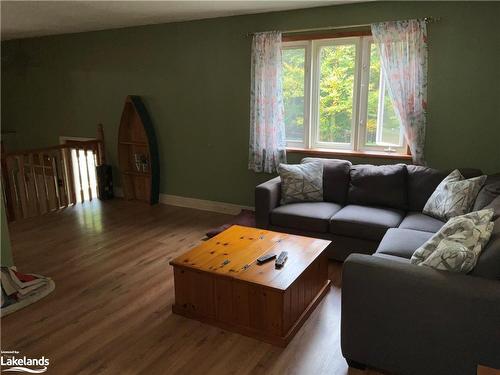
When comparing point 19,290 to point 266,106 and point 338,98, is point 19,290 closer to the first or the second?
point 266,106

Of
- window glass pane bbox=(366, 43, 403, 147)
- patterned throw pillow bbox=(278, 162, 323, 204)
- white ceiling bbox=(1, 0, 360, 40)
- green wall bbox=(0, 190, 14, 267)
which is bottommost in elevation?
green wall bbox=(0, 190, 14, 267)

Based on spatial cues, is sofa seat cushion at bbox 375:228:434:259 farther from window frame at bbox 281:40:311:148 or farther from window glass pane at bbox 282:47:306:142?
window glass pane at bbox 282:47:306:142

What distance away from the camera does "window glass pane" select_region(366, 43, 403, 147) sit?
13.1 ft

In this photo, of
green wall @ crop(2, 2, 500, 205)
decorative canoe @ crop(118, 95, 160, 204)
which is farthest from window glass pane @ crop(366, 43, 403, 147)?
decorative canoe @ crop(118, 95, 160, 204)

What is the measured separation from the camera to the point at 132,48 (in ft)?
17.3

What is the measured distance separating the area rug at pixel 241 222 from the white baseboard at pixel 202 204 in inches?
9.8

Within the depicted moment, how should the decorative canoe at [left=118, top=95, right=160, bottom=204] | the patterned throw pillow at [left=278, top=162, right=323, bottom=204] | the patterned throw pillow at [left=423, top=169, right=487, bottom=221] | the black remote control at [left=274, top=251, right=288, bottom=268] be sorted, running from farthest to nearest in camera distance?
the decorative canoe at [left=118, top=95, right=160, bottom=204]
the patterned throw pillow at [left=278, top=162, right=323, bottom=204]
the patterned throw pillow at [left=423, top=169, right=487, bottom=221]
the black remote control at [left=274, top=251, right=288, bottom=268]

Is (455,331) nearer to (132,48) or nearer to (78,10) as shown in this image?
(78,10)

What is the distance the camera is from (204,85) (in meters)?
4.89

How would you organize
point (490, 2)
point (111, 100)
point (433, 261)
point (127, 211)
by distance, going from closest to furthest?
point (433, 261)
point (490, 2)
point (127, 211)
point (111, 100)

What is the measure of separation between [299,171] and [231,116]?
134 centimetres

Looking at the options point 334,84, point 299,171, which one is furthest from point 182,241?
point 334,84

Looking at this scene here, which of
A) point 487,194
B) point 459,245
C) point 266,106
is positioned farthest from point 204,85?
point 459,245

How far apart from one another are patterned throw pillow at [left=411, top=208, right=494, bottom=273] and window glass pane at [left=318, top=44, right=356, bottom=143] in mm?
2197
